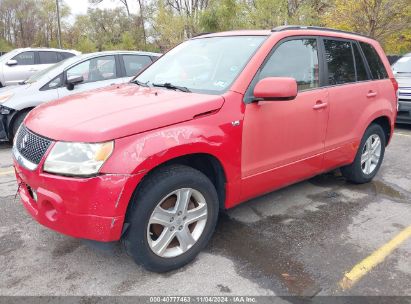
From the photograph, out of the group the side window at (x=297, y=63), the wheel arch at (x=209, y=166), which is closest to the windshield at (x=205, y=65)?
the side window at (x=297, y=63)

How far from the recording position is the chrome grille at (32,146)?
8.81 ft

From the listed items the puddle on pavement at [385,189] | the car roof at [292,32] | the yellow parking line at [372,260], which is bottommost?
the puddle on pavement at [385,189]

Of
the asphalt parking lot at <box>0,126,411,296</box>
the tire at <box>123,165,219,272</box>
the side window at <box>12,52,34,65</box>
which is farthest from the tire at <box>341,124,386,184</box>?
the side window at <box>12,52,34,65</box>

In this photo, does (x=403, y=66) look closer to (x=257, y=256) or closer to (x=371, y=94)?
(x=371, y=94)

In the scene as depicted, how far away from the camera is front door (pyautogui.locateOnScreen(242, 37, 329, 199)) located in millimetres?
3293

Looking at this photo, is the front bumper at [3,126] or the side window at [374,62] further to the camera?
the front bumper at [3,126]

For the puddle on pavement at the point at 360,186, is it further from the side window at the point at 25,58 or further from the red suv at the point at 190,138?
the side window at the point at 25,58

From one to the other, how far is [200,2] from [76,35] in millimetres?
16402

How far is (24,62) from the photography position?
12.3m

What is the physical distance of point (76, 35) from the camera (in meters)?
42.6

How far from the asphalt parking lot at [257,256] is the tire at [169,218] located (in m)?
0.15

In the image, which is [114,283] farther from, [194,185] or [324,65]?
[324,65]

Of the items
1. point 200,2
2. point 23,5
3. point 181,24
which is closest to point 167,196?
point 181,24

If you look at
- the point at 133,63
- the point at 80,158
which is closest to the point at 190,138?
the point at 80,158
